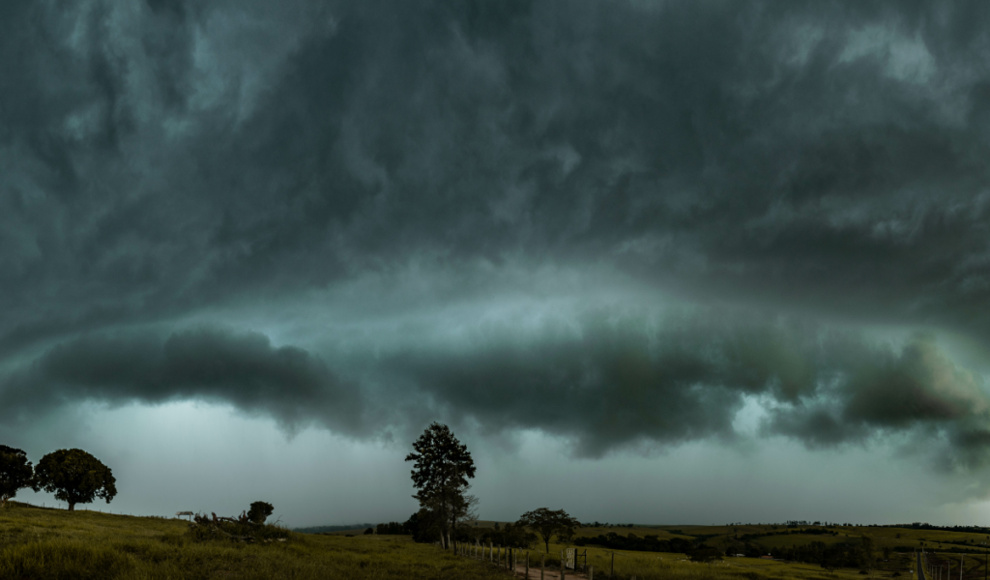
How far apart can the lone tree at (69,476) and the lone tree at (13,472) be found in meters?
1.49

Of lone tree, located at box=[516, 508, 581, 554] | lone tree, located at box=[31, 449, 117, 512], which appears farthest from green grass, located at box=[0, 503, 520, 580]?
lone tree, located at box=[31, 449, 117, 512]

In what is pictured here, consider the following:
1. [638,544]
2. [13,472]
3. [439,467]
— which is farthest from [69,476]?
[638,544]

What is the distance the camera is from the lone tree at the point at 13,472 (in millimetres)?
85062

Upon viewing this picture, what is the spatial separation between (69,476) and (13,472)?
837 cm

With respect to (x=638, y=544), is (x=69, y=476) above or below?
above

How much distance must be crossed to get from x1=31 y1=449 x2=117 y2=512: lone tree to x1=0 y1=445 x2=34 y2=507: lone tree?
1493 mm

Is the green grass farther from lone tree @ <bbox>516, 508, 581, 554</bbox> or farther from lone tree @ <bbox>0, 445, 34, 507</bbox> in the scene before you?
lone tree @ <bbox>0, 445, 34, 507</bbox>

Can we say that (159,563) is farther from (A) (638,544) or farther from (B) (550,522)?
(A) (638,544)

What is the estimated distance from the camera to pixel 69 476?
8712cm

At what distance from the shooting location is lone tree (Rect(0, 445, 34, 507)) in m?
85.1

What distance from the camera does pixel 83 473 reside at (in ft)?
290

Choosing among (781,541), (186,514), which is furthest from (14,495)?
(781,541)

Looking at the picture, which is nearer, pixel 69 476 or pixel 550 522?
pixel 550 522

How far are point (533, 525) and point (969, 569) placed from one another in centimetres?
6445
